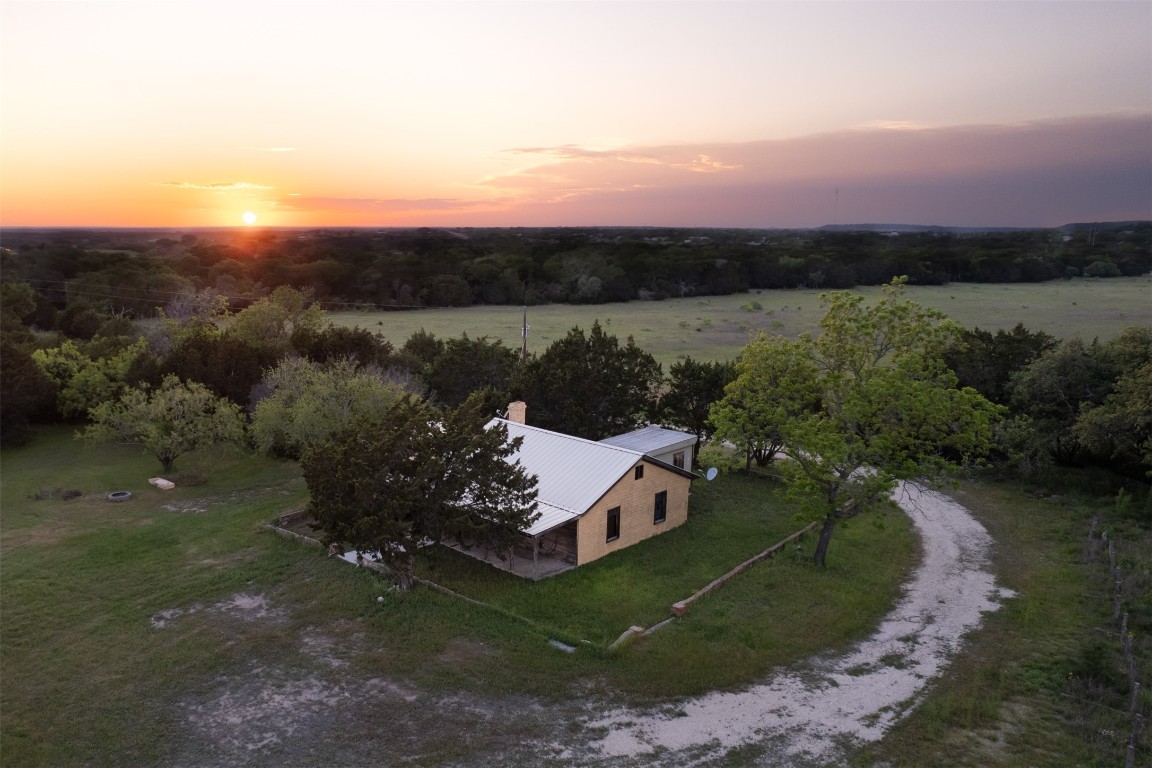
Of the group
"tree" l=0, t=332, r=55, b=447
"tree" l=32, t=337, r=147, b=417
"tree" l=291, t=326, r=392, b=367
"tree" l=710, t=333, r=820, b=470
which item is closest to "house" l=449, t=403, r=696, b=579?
"tree" l=710, t=333, r=820, b=470

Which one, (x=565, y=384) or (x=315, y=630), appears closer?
(x=315, y=630)

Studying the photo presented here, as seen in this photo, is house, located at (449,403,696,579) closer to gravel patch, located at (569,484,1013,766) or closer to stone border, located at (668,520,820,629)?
stone border, located at (668,520,820,629)

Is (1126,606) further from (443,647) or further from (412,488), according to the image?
(412,488)

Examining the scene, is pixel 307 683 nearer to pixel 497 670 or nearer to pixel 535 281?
pixel 497 670

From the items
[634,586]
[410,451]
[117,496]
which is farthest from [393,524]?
[117,496]

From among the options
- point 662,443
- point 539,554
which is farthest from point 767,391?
point 539,554

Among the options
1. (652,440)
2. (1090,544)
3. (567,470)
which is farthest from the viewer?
(652,440)
